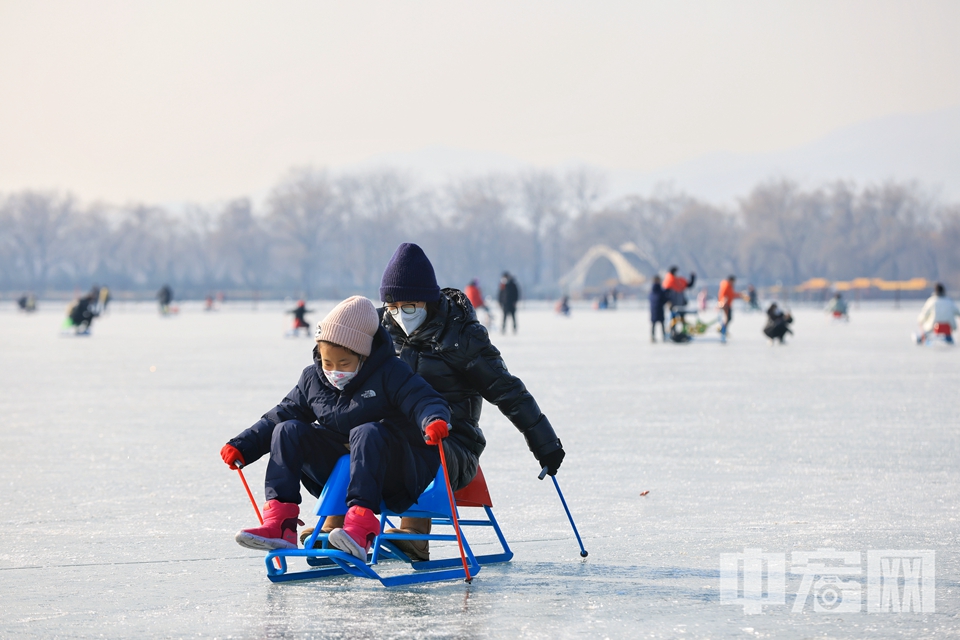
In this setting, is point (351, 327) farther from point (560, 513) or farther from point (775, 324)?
point (775, 324)

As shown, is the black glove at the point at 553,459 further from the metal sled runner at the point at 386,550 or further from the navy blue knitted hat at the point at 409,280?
the navy blue knitted hat at the point at 409,280

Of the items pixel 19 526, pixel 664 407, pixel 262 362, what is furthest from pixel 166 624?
pixel 262 362

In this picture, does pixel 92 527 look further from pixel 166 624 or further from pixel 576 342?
pixel 576 342

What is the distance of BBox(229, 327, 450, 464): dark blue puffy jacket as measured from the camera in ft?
13.1

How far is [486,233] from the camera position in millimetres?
105938

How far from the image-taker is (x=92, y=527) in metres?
5.03

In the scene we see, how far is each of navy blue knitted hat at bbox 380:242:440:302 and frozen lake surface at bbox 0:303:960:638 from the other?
1000 mm

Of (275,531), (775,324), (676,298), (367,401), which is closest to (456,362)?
(367,401)

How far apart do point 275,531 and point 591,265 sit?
97.1m

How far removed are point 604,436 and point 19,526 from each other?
13.7ft

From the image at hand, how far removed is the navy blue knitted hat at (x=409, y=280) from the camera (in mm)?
4246

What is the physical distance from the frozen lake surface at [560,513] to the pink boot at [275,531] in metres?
0.16

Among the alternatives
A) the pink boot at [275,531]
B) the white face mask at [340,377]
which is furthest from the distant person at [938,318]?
A: the pink boot at [275,531]

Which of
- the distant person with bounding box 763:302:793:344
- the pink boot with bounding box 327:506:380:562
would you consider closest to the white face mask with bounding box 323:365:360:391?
the pink boot with bounding box 327:506:380:562
